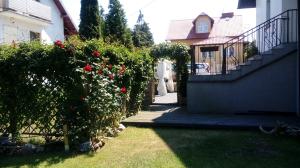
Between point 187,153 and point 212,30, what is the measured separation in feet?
121

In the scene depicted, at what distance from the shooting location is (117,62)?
8008 millimetres

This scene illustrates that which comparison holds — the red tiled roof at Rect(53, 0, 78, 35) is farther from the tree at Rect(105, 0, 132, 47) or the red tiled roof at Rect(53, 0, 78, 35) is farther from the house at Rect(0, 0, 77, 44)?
the tree at Rect(105, 0, 132, 47)

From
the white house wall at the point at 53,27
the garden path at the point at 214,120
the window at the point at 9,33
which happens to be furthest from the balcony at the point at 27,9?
the garden path at the point at 214,120

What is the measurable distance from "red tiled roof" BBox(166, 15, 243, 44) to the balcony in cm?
2249

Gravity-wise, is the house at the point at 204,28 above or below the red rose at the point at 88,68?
above

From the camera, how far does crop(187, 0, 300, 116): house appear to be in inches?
375

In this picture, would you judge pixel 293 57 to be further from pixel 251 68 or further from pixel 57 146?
pixel 57 146

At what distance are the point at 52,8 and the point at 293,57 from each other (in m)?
17.4

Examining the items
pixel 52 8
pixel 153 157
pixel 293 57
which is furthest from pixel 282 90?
pixel 52 8

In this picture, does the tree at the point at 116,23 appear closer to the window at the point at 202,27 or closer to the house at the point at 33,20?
the house at the point at 33,20

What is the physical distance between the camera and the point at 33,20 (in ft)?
63.5

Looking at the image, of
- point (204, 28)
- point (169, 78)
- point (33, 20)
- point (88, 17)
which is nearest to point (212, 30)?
point (204, 28)

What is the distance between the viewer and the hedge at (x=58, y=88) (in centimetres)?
651

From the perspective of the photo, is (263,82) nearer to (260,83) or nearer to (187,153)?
(260,83)
